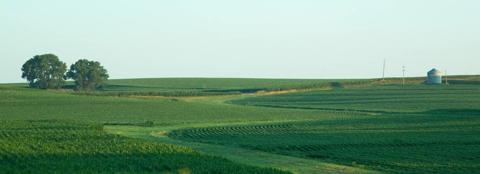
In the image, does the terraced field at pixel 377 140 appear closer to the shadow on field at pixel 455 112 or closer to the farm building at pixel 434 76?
the shadow on field at pixel 455 112

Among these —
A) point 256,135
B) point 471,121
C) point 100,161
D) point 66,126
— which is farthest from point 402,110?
point 100,161

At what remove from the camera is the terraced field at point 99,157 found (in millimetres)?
28609

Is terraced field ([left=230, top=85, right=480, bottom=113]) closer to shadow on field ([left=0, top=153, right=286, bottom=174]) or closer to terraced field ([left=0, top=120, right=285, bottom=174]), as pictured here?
terraced field ([left=0, top=120, right=285, bottom=174])

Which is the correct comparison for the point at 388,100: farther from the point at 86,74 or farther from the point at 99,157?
the point at 99,157

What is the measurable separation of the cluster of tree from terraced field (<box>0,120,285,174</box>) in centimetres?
8957

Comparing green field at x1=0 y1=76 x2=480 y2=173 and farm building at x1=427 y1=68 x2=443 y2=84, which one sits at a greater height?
farm building at x1=427 y1=68 x2=443 y2=84

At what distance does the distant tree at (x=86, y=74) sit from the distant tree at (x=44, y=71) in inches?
68.2

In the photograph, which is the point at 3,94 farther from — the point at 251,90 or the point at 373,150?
the point at 373,150

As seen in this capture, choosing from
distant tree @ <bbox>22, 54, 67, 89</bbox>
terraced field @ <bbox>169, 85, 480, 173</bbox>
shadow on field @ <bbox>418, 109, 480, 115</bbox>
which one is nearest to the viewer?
terraced field @ <bbox>169, 85, 480, 173</bbox>

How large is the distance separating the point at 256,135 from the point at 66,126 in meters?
11.3

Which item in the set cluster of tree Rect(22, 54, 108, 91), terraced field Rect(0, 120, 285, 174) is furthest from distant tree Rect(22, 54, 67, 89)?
terraced field Rect(0, 120, 285, 174)

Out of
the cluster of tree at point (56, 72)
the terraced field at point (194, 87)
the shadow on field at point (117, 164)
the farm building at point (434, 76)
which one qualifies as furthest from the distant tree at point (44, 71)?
the shadow on field at point (117, 164)

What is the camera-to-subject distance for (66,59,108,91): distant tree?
129 metres

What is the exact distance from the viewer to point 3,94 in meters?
88.1
